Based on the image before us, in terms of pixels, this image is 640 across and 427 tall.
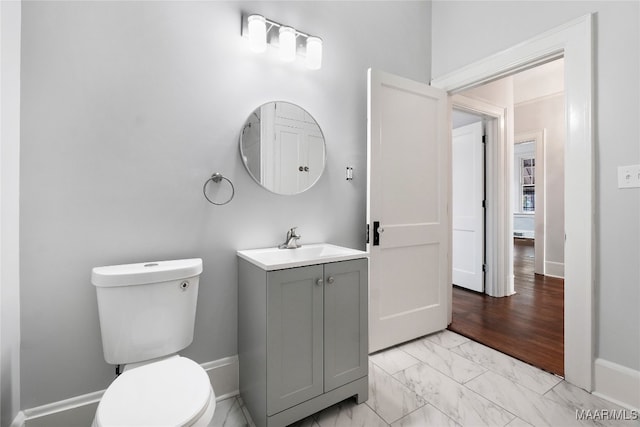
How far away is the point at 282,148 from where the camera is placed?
1862mm

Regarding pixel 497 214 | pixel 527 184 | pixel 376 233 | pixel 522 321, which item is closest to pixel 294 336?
pixel 376 233

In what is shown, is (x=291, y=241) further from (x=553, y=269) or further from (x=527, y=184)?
(x=527, y=184)

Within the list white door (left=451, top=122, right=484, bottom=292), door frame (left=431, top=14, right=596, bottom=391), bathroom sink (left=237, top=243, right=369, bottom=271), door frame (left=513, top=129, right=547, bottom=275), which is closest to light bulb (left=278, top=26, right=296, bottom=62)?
bathroom sink (left=237, top=243, right=369, bottom=271)

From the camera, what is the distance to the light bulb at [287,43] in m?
1.72

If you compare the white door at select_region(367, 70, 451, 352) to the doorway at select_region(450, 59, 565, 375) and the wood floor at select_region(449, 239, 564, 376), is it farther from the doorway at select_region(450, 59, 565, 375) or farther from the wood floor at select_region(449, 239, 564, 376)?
the doorway at select_region(450, 59, 565, 375)

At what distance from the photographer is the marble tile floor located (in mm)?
1443

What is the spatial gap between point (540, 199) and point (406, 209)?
11.2ft

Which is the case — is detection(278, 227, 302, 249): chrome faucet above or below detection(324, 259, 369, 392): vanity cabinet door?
above

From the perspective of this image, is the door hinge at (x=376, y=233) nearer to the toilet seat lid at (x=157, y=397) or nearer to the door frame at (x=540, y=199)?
the toilet seat lid at (x=157, y=397)

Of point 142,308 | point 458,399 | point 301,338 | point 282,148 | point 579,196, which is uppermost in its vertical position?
point 282,148

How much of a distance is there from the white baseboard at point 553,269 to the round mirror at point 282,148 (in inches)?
161

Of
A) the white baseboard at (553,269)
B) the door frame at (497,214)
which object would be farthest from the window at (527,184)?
the door frame at (497,214)

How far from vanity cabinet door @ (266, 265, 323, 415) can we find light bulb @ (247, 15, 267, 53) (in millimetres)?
1227

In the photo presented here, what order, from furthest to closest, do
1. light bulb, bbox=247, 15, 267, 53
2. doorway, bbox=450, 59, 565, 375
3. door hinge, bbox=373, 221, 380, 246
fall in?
doorway, bbox=450, 59, 565, 375 → door hinge, bbox=373, 221, 380, 246 → light bulb, bbox=247, 15, 267, 53
